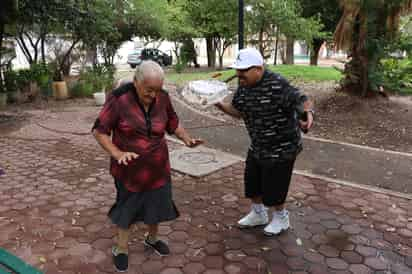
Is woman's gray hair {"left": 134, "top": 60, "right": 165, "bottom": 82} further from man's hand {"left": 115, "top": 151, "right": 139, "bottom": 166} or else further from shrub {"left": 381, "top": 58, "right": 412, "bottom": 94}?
shrub {"left": 381, "top": 58, "right": 412, "bottom": 94}

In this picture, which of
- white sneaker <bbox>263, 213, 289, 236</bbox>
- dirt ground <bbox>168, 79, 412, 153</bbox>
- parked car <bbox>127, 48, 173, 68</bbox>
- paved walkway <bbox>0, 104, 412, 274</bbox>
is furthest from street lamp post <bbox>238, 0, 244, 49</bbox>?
parked car <bbox>127, 48, 173, 68</bbox>

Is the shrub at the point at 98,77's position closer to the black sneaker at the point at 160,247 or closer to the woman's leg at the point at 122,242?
the black sneaker at the point at 160,247

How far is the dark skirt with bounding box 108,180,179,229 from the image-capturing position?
8.82ft

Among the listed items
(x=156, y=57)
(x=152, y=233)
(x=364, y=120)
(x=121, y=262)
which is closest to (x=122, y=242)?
(x=121, y=262)

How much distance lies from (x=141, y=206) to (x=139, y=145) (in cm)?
48

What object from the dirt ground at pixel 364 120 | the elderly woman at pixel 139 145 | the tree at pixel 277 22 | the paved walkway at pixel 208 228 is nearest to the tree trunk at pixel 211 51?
the tree at pixel 277 22

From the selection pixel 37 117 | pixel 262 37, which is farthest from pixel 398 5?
pixel 262 37

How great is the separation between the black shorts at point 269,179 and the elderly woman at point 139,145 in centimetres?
59

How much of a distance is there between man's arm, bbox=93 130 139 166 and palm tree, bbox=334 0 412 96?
733 cm

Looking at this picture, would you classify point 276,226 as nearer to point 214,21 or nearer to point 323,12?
point 214,21

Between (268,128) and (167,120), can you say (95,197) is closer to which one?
(167,120)

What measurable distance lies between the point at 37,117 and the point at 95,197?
5267 millimetres

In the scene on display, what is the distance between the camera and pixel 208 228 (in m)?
3.46

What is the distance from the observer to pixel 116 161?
8.54 feet
